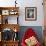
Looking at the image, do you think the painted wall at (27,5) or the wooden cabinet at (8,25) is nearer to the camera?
the wooden cabinet at (8,25)

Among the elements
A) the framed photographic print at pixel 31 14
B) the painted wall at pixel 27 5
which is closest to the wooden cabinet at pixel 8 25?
the painted wall at pixel 27 5

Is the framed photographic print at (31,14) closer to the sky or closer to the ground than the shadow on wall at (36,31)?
closer to the sky

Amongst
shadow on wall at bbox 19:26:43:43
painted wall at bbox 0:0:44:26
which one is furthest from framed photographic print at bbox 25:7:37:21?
shadow on wall at bbox 19:26:43:43

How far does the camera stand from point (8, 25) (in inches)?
234

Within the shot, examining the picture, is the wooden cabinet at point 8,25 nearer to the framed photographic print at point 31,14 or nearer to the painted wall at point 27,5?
the painted wall at point 27,5

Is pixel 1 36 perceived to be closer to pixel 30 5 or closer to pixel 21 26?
pixel 21 26

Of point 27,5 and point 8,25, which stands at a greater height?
point 27,5

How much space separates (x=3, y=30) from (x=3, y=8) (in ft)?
2.62

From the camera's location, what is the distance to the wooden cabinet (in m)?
5.84

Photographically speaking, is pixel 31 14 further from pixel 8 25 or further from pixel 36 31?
pixel 8 25

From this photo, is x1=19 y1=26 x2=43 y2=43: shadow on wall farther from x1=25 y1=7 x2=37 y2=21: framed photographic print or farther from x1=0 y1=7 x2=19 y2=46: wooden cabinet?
x1=25 y1=7 x2=37 y2=21: framed photographic print

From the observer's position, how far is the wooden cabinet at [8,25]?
5836 mm

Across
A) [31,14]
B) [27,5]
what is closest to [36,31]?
[31,14]

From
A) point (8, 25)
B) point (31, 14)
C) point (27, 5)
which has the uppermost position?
point (27, 5)
